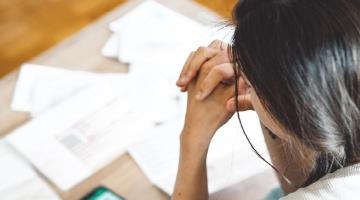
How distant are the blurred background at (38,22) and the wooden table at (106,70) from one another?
98 centimetres

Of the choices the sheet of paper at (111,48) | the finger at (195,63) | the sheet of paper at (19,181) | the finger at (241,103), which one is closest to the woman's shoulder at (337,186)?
the finger at (241,103)

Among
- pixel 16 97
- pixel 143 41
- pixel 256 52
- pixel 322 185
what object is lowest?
pixel 16 97

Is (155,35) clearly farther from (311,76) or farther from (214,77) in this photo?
(311,76)

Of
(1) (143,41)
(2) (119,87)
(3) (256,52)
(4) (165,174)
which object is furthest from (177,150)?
(3) (256,52)

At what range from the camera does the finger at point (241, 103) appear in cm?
83

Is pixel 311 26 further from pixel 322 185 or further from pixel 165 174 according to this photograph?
pixel 165 174

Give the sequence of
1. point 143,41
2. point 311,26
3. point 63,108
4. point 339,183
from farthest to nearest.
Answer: point 143,41
point 63,108
point 339,183
point 311,26

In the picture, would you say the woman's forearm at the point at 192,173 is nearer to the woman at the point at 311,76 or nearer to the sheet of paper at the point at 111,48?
the woman at the point at 311,76

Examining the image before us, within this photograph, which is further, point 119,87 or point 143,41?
point 143,41

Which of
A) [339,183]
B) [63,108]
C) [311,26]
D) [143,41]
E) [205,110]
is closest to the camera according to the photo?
[311,26]

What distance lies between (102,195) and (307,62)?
1.66 feet

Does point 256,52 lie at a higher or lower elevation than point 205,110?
higher

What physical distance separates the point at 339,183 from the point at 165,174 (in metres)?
0.37

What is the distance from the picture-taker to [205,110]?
A: 34.7 inches
